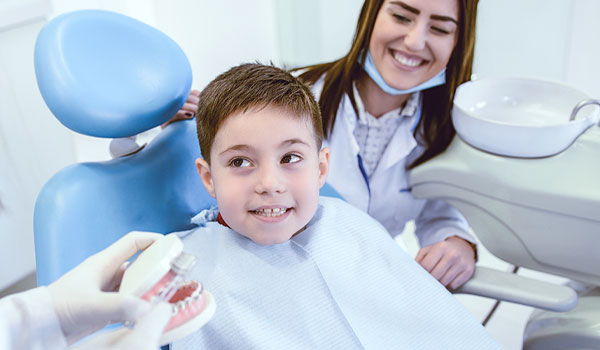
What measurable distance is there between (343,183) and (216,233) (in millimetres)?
524

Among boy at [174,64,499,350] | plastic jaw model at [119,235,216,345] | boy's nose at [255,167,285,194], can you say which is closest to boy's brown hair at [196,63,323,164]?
boy at [174,64,499,350]

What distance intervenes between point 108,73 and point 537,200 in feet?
2.95

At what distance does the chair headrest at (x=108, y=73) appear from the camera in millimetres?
827

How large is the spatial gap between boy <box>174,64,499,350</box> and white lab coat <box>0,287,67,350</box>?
32cm

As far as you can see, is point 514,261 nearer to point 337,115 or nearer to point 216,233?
point 337,115

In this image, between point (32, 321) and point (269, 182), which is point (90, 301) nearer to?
point (32, 321)

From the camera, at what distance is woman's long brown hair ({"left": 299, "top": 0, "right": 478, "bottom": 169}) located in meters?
1.25

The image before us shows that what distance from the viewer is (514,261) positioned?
3.79 ft

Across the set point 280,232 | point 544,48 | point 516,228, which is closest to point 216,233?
point 280,232

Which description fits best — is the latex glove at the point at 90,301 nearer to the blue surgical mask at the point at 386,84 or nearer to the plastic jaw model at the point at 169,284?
the plastic jaw model at the point at 169,284

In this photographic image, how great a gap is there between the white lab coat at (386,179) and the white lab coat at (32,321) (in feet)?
2.82

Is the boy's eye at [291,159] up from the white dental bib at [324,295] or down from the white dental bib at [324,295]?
up

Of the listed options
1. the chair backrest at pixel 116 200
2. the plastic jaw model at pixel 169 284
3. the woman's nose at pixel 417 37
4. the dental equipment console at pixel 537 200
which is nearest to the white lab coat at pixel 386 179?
the dental equipment console at pixel 537 200

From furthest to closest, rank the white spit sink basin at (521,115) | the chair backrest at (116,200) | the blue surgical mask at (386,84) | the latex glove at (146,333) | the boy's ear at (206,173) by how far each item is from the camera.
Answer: the blue surgical mask at (386,84), the white spit sink basin at (521,115), the boy's ear at (206,173), the chair backrest at (116,200), the latex glove at (146,333)
